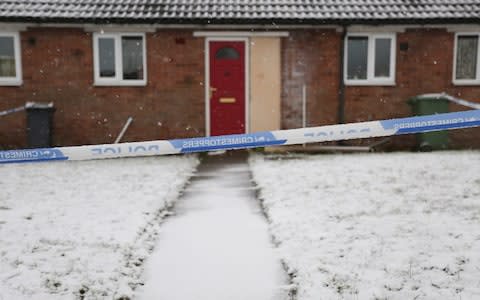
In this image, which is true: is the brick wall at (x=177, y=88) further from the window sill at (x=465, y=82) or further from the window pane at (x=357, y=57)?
the window pane at (x=357, y=57)

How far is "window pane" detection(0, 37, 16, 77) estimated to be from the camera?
1253 centimetres

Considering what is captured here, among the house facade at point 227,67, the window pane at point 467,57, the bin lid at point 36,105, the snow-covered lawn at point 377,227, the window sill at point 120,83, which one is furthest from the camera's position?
the window pane at point 467,57

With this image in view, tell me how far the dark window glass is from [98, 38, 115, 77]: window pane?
8.77ft

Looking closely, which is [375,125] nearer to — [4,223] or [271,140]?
[271,140]

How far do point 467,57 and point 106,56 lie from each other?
9.22 m

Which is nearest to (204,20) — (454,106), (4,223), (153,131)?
(153,131)

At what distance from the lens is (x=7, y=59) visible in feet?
41.2

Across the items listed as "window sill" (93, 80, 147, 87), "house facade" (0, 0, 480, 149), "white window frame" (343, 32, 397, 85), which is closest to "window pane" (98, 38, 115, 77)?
"house facade" (0, 0, 480, 149)

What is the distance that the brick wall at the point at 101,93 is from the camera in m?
12.4

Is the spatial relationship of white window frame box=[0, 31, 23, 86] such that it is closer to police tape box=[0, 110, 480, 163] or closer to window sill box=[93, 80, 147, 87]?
window sill box=[93, 80, 147, 87]

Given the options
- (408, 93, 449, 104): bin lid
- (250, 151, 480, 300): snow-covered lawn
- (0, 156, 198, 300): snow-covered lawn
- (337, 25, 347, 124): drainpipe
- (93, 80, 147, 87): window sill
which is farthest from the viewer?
(337, 25, 347, 124): drainpipe

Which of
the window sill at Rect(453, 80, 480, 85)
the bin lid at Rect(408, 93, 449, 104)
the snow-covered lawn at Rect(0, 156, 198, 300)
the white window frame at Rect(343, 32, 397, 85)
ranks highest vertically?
the white window frame at Rect(343, 32, 397, 85)

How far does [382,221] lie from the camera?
5676 millimetres

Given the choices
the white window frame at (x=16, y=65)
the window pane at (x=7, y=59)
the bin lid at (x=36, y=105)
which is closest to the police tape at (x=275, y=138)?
the bin lid at (x=36, y=105)
